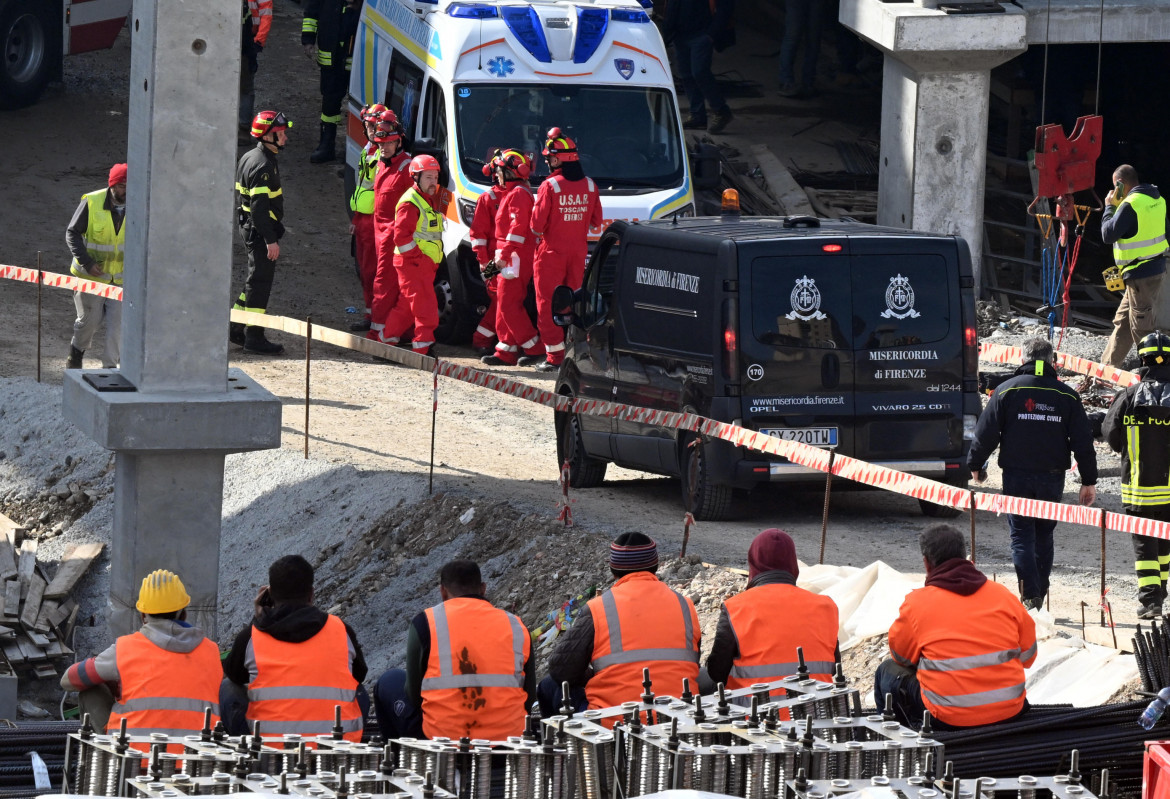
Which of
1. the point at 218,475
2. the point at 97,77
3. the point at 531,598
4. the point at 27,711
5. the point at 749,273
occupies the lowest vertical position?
the point at 27,711

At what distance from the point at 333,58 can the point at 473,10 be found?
5283mm

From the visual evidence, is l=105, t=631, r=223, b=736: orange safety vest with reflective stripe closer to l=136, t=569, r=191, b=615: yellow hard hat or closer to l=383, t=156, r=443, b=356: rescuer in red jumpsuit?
l=136, t=569, r=191, b=615: yellow hard hat

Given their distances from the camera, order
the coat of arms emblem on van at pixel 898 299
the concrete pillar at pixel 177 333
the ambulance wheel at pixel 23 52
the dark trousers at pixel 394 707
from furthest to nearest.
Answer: the ambulance wheel at pixel 23 52, the coat of arms emblem on van at pixel 898 299, the concrete pillar at pixel 177 333, the dark trousers at pixel 394 707

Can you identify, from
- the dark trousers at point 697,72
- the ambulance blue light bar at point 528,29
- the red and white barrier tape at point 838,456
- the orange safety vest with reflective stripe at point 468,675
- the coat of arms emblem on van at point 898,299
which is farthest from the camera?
the dark trousers at point 697,72

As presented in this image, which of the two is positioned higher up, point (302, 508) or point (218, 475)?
point (218, 475)

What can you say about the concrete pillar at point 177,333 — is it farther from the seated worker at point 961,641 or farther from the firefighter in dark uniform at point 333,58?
the firefighter in dark uniform at point 333,58

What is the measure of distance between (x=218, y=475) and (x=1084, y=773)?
14.8ft

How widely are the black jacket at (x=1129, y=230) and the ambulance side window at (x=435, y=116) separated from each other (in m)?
5.96

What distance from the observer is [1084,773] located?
22.5ft

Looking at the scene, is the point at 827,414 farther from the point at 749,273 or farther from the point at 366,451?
the point at 366,451

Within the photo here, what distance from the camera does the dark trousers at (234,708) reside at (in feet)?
22.6

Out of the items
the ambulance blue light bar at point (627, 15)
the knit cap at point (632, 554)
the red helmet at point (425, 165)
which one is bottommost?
the knit cap at point (632, 554)

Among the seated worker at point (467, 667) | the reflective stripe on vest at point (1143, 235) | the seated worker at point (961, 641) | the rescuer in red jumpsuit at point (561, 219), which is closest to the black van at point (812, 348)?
the rescuer in red jumpsuit at point (561, 219)

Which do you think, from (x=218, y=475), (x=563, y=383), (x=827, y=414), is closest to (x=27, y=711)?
(x=218, y=475)
